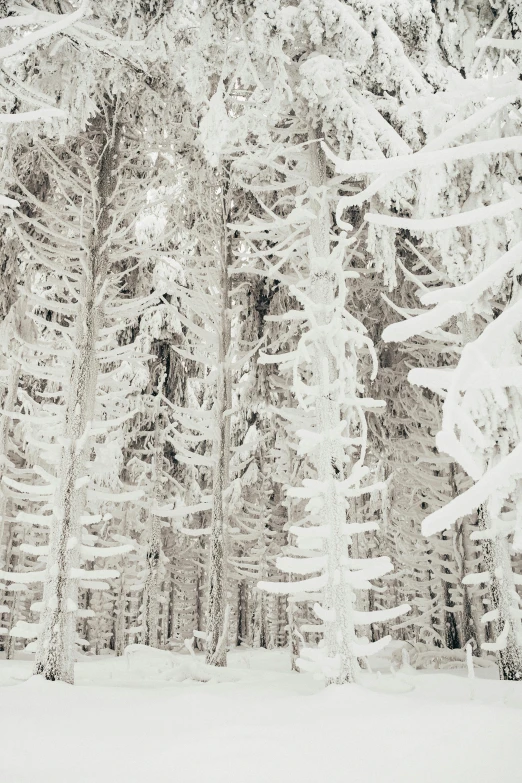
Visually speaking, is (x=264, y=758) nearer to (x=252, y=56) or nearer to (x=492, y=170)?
(x=492, y=170)

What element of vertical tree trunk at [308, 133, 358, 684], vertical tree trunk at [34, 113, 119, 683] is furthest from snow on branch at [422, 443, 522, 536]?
vertical tree trunk at [34, 113, 119, 683]

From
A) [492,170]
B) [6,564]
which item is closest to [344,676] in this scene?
[492,170]

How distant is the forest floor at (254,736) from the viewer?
9.08 feet

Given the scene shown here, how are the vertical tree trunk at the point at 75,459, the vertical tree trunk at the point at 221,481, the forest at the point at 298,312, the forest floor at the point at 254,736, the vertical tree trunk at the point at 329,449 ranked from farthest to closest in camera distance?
the vertical tree trunk at the point at 221,481 < the vertical tree trunk at the point at 75,459 < the vertical tree trunk at the point at 329,449 < the forest floor at the point at 254,736 < the forest at the point at 298,312

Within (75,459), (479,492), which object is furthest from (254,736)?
(75,459)

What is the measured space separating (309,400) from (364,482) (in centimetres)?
1178

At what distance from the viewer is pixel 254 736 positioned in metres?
3.42

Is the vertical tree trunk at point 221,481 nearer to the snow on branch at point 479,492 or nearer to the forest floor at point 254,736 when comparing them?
the forest floor at point 254,736

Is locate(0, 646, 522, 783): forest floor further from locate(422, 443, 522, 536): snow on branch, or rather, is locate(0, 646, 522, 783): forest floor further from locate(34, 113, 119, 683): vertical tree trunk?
locate(422, 443, 522, 536): snow on branch

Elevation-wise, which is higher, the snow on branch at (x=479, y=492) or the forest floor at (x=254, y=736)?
the snow on branch at (x=479, y=492)

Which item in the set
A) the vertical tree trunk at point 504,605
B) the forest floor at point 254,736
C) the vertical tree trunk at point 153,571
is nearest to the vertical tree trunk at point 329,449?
the forest floor at point 254,736

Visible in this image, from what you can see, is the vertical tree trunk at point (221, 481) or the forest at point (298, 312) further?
the vertical tree trunk at point (221, 481)

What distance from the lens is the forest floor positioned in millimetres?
2768

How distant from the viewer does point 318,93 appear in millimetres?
5734
